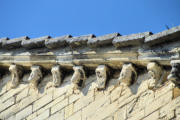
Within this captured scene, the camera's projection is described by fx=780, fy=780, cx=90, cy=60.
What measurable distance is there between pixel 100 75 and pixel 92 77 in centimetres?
34

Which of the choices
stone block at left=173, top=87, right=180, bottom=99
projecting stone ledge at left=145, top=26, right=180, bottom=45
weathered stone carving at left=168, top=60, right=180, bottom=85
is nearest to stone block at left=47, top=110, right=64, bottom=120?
projecting stone ledge at left=145, top=26, right=180, bottom=45

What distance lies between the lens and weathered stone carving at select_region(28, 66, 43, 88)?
14141mm

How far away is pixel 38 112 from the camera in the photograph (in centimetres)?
1370

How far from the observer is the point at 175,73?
38.8ft

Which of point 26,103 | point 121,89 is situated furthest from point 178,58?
point 26,103

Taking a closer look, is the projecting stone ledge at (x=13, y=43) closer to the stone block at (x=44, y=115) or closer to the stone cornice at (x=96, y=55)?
the stone cornice at (x=96, y=55)

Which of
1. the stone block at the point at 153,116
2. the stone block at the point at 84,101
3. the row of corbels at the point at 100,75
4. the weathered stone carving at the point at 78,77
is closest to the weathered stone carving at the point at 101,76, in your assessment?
the row of corbels at the point at 100,75

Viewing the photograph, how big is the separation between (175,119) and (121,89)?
1389mm

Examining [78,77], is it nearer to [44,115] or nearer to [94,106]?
[94,106]

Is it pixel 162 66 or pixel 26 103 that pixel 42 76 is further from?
pixel 162 66

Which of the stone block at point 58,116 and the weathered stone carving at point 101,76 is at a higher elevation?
the weathered stone carving at point 101,76

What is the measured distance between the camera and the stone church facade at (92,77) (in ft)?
39.9

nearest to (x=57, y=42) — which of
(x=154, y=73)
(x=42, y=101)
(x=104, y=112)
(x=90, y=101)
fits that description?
(x=42, y=101)

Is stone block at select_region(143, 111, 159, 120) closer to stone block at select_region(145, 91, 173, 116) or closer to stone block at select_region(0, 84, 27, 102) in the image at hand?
stone block at select_region(145, 91, 173, 116)
